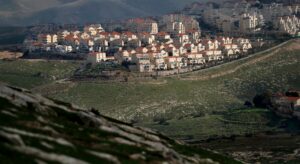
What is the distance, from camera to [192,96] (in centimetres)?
12075

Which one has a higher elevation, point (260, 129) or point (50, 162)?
point (50, 162)

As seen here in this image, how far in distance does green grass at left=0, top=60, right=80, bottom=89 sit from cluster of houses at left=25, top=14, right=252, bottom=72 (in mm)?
6397

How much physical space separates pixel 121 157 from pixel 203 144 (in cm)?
5131

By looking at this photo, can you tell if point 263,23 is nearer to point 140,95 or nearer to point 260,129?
point 140,95

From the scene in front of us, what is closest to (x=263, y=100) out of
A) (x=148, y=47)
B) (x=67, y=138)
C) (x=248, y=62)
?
(x=248, y=62)

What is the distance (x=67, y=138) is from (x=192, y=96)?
288 feet

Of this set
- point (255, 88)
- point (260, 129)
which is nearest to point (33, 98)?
point (260, 129)

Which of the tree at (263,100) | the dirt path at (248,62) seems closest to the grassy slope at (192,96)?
the dirt path at (248,62)

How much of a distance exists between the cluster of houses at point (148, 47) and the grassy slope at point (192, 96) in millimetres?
11095

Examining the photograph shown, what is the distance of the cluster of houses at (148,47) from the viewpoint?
144m

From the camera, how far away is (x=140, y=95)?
11944cm

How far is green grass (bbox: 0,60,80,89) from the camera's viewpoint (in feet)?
430

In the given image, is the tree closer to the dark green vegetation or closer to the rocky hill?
the dark green vegetation

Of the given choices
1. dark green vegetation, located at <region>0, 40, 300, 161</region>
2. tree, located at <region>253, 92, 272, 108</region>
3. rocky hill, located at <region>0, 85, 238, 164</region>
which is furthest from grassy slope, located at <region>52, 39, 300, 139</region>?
rocky hill, located at <region>0, 85, 238, 164</region>
